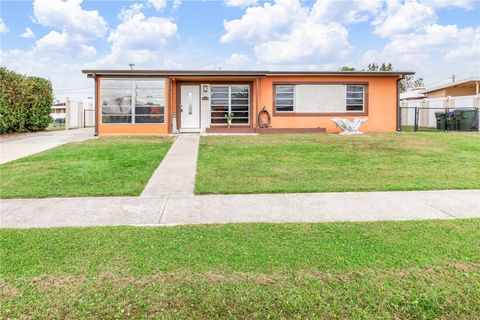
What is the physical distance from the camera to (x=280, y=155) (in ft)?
33.9

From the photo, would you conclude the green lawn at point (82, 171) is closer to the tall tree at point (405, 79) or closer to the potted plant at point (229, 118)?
the potted plant at point (229, 118)

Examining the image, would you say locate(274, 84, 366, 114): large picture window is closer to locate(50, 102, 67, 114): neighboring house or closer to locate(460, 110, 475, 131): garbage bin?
locate(460, 110, 475, 131): garbage bin

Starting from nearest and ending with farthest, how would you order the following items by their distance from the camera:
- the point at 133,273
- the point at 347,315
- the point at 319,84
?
the point at 347,315, the point at 133,273, the point at 319,84

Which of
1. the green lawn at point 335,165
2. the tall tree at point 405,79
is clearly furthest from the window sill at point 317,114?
the tall tree at point 405,79

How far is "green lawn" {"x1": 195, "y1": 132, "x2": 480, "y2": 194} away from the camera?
700cm

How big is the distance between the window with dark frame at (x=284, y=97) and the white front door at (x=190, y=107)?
3.88 metres

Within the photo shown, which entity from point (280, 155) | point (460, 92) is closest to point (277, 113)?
point (280, 155)

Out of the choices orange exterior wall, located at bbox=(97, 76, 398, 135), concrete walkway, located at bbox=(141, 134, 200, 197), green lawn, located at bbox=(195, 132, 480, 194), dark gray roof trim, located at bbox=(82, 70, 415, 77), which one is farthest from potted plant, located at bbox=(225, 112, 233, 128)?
concrete walkway, located at bbox=(141, 134, 200, 197)

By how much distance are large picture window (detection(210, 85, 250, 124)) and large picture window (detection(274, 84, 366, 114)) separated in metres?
1.54

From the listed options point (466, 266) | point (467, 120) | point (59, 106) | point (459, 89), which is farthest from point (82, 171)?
point (59, 106)

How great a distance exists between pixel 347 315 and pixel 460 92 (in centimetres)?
2924

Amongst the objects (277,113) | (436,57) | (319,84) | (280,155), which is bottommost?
(280,155)

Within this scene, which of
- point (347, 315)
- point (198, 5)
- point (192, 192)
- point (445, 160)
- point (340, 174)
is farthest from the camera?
point (198, 5)

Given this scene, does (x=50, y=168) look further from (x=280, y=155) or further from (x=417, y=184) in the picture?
(x=417, y=184)
